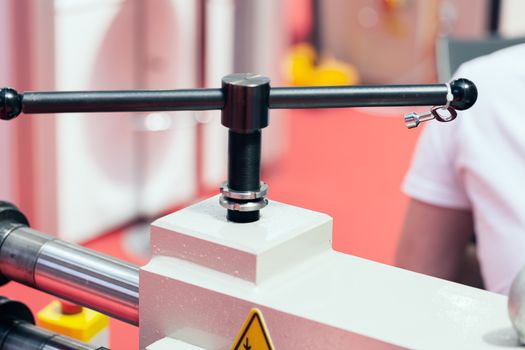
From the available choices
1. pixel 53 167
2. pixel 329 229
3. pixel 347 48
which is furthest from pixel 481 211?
pixel 347 48

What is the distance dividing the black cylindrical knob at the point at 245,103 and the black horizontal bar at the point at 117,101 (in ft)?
0.05

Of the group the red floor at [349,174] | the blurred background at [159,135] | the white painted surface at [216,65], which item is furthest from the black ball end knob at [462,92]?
the white painted surface at [216,65]

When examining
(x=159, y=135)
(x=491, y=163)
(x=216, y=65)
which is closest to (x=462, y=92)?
(x=491, y=163)

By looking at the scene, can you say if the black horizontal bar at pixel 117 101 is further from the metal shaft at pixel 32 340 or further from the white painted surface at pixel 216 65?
the white painted surface at pixel 216 65

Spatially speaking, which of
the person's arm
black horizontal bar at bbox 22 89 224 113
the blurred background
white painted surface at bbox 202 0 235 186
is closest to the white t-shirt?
the person's arm

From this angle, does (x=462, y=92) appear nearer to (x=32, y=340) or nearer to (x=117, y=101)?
(x=117, y=101)

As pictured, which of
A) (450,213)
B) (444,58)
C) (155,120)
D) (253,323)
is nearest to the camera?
(253,323)

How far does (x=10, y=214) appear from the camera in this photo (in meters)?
0.74

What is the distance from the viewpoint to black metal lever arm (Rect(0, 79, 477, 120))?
1.93ft

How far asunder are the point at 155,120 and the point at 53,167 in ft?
1.56

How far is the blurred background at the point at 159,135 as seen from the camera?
2.57 m

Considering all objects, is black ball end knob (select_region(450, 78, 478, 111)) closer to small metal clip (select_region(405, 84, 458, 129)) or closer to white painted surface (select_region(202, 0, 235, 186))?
small metal clip (select_region(405, 84, 458, 129))

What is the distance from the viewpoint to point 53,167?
8.79 feet

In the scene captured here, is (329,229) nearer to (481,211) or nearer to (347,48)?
(481,211)
